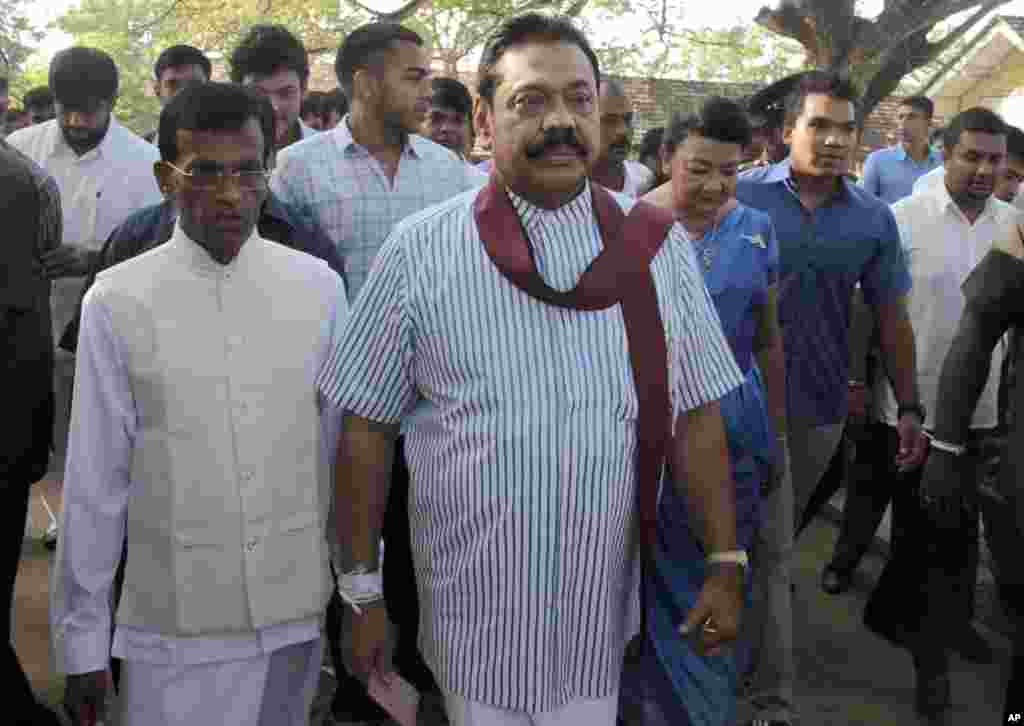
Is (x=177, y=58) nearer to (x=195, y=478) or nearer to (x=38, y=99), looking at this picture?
(x=195, y=478)

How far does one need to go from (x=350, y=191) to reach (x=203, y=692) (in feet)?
7.12

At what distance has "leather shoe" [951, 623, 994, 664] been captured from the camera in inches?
219

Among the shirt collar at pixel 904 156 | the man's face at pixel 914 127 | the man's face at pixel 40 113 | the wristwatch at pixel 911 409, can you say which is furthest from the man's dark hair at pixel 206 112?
the man's face at pixel 40 113

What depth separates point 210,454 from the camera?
111 inches

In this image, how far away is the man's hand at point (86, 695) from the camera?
2840 millimetres

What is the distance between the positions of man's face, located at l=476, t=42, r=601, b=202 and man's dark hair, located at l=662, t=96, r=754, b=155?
164cm

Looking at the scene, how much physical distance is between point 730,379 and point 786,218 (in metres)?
2.32

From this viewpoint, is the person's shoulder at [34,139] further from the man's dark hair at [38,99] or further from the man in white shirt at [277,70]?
the man's dark hair at [38,99]

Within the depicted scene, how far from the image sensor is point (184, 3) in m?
19.4

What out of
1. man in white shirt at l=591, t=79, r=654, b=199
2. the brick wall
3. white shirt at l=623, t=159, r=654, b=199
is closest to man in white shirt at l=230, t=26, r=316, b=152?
man in white shirt at l=591, t=79, r=654, b=199

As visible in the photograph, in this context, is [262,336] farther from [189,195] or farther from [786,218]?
[786,218]

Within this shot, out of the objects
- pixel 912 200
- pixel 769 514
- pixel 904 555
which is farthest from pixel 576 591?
pixel 912 200

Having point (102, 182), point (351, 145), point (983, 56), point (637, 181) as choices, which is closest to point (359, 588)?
point (351, 145)

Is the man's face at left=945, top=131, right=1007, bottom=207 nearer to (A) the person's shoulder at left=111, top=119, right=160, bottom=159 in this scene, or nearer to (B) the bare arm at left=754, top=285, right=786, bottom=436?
(B) the bare arm at left=754, top=285, right=786, bottom=436
